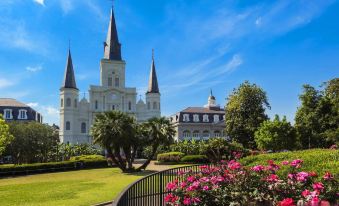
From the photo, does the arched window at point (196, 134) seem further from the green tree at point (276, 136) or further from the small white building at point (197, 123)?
the green tree at point (276, 136)

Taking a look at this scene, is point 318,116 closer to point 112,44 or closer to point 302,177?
point 302,177

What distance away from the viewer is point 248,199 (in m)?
6.54

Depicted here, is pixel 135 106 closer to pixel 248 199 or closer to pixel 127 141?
pixel 127 141

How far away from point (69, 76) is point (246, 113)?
45831mm

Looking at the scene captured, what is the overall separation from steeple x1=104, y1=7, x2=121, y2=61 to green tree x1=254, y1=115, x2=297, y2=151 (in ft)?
167

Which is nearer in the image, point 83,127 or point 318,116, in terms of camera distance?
point 318,116

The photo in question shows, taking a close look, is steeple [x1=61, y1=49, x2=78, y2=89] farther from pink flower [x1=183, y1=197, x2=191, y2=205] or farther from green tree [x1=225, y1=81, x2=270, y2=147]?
pink flower [x1=183, y1=197, x2=191, y2=205]

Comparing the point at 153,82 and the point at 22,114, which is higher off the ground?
the point at 153,82

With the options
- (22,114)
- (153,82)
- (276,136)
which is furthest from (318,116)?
(22,114)

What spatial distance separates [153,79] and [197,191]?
80.6 meters

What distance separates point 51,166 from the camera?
4012 centimetres

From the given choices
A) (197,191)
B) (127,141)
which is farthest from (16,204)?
(127,141)

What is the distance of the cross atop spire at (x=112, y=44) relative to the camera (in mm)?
85750

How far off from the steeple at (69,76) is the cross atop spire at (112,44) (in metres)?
9.08
